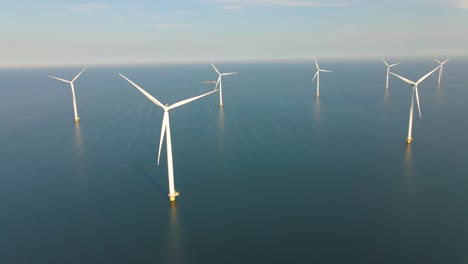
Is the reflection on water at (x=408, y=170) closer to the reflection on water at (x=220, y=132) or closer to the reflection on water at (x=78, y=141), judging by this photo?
the reflection on water at (x=220, y=132)

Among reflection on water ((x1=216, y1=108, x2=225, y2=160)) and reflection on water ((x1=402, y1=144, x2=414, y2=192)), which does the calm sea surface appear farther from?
reflection on water ((x1=216, y1=108, x2=225, y2=160))

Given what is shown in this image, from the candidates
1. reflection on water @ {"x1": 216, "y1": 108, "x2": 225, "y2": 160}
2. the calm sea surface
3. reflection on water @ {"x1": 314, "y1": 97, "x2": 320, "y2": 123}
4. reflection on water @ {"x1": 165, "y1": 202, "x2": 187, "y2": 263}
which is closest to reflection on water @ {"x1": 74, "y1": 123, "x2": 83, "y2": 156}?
the calm sea surface

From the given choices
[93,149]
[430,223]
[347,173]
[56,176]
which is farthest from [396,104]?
[56,176]

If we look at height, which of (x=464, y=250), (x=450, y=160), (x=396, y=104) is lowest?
(x=464, y=250)

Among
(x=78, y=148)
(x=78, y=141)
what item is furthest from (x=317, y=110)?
(x=78, y=148)

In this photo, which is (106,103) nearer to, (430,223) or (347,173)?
(347,173)

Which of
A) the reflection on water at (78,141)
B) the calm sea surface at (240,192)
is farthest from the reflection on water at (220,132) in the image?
the reflection on water at (78,141)

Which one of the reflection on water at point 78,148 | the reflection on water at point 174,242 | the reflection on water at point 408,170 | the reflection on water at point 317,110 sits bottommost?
the reflection on water at point 174,242
